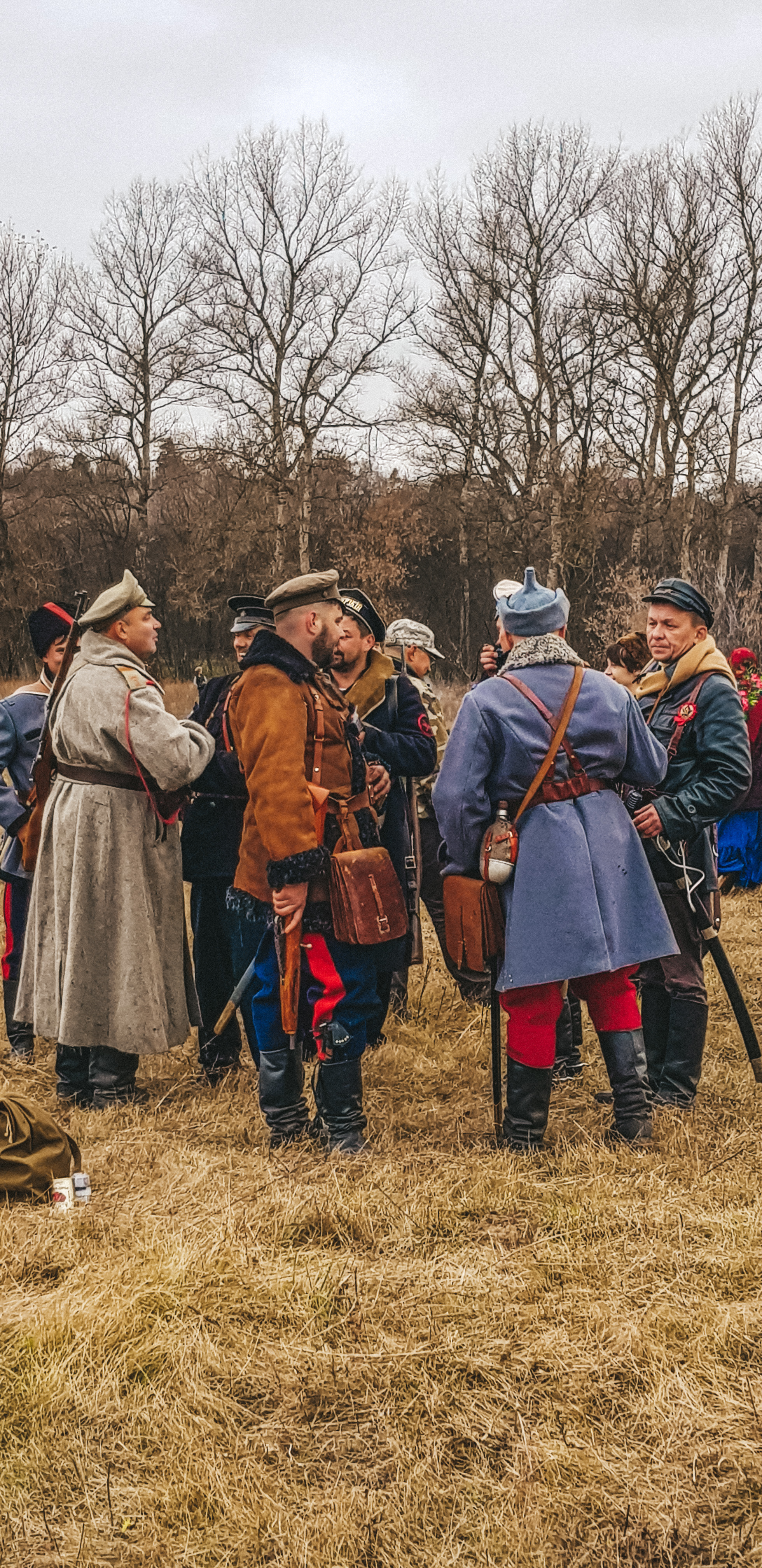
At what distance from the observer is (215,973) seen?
17.7 feet

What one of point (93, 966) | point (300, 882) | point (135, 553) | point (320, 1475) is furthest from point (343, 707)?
point (135, 553)

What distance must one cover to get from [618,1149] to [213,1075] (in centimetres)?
192

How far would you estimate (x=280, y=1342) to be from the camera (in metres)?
3.00

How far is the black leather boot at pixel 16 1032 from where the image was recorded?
5.81m

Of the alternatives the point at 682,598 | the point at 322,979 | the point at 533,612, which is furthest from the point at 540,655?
the point at 322,979

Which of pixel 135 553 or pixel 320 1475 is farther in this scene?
pixel 135 553

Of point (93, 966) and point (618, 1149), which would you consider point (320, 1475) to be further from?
point (93, 966)

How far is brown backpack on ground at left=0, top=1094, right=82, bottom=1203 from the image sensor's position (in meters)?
3.91

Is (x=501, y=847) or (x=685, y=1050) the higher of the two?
(x=501, y=847)

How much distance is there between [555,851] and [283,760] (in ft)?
2.99

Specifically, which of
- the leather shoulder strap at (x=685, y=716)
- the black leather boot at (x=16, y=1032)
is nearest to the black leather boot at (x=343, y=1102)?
the leather shoulder strap at (x=685, y=716)

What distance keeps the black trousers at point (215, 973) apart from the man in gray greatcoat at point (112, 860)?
0.26 meters

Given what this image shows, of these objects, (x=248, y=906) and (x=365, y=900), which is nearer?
(x=365, y=900)

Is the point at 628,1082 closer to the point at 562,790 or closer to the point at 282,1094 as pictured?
the point at 562,790
